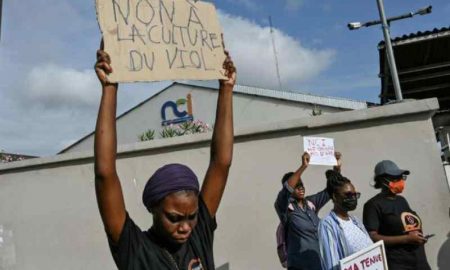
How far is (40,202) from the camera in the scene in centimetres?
721

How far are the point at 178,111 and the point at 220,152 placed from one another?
25543 mm

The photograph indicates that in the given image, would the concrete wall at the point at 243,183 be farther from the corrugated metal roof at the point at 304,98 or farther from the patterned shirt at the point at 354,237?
the corrugated metal roof at the point at 304,98

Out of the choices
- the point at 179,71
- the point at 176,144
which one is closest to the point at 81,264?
the point at 176,144

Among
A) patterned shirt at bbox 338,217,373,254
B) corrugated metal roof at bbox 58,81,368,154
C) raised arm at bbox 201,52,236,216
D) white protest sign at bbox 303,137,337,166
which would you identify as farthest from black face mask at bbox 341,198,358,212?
corrugated metal roof at bbox 58,81,368,154

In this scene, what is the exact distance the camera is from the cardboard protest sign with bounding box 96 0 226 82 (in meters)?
1.97

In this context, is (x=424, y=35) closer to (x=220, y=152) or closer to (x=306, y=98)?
(x=220, y=152)

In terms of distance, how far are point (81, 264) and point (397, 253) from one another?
461cm

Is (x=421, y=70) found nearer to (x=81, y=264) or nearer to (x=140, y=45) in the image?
(x=81, y=264)

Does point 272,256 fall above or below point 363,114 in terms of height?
below

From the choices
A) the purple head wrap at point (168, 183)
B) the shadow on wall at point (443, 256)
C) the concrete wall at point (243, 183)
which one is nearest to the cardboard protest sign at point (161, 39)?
the purple head wrap at point (168, 183)

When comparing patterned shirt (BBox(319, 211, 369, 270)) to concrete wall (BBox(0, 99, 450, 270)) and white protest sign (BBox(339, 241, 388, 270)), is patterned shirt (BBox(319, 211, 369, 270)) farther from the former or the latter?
concrete wall (BBox(0, 99, 450, 270))

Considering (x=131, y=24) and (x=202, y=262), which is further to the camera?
(x=131, y=24)

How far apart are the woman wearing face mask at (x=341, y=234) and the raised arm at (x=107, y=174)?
6.71 feet

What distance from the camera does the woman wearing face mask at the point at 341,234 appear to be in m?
3.38
